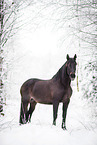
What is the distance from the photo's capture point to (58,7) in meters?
3.68

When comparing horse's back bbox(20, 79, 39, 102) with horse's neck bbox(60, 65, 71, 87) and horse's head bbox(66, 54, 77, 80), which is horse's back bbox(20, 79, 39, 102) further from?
horse's head bbox(66, 54, 77, 80)

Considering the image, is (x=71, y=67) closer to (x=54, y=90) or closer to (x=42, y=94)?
(x=54, y=90)

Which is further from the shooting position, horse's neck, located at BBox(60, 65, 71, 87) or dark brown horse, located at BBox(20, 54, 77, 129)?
horse's neck, located at BBox(60, 65, 71, 87)

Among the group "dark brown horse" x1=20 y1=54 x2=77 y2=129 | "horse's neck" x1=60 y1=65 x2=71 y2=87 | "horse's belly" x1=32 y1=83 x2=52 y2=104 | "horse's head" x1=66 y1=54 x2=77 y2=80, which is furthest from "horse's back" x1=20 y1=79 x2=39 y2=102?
"horse's head" x1=66 y1=54 x2=77 y2=80

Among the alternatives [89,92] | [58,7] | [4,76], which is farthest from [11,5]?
[89,92]

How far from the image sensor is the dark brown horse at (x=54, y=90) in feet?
13.2

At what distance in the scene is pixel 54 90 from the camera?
4.31 meters

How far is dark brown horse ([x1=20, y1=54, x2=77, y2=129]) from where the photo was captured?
13.2ft

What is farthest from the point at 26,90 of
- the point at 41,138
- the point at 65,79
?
the point at 41,138

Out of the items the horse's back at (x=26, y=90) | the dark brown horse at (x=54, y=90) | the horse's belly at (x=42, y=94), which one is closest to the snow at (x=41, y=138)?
the dark brown horse at (x=54, y=90)

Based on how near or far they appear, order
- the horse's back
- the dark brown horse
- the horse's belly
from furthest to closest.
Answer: the horse's back → the horse's belly → the dark brown horse

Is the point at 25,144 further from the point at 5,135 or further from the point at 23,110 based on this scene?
the point at 23,110

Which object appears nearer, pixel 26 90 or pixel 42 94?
pixel 42 94

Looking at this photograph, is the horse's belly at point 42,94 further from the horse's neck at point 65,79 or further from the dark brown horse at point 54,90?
the horse's neck at point 65,79
